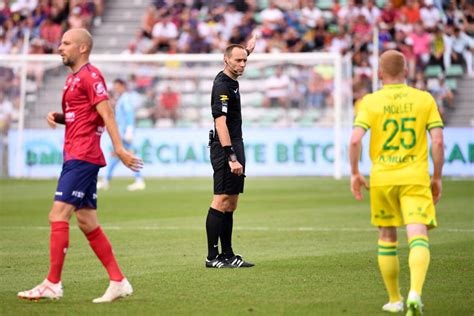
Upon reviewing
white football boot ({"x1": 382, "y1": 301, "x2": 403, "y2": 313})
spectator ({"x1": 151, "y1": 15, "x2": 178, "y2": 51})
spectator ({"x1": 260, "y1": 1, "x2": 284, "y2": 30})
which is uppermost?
spectator ({"x1": 260, "y1": 1, "x2": 284, "y2": 30})

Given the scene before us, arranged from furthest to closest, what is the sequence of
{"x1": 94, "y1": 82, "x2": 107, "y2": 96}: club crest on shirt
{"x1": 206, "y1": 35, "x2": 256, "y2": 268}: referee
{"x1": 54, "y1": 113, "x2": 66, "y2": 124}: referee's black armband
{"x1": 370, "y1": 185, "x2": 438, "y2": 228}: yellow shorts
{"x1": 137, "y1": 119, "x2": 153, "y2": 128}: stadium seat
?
1. {"x1": 137, "y1": 119, "x2": 153, "y2": 128}: stadium seat
2. {"x1": 206, "y1": 35, "x2": 256, "y2": 268}: referee
3. {"x1": 54, "y1": 113, "x2": 66, "y2": 124}: referee's black armband
4. {"x1": 94, "y1": 82, "x2": 107, "y2": 96}: club crest on shirt
5. {"x1": 370, "y1": 185, "x2": 438, "y2": 228}: yellow shorts

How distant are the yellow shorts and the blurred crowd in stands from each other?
2154cm

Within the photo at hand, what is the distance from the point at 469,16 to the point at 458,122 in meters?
3.73

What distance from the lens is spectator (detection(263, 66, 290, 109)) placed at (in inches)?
A: 1166

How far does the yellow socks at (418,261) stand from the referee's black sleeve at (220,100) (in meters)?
3.68

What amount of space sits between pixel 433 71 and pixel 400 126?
2415 centimetres

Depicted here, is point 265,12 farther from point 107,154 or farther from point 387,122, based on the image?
point 387,122

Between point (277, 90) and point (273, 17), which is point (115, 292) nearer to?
point (277, 90)

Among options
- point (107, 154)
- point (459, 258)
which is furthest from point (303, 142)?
point (459, 258)

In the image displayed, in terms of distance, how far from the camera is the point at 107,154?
2905cm

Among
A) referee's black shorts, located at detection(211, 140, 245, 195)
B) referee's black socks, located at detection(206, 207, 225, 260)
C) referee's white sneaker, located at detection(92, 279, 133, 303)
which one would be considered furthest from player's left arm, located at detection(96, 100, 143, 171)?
referee's black socks, located at detection(206, 207, 225, 260)

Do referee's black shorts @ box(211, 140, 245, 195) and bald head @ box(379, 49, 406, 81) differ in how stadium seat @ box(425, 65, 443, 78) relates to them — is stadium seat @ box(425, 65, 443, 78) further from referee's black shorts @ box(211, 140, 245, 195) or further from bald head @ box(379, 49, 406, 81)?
bald head @ box(379, 49, 406, 81)

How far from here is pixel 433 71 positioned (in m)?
31.7

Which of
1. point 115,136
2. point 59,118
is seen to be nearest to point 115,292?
point 115,136
